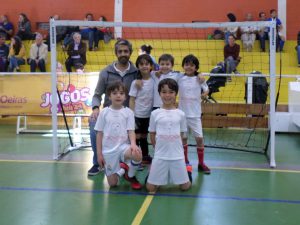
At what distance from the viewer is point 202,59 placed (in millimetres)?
13484

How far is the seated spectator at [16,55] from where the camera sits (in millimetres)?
12930

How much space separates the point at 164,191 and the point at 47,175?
1643 mm

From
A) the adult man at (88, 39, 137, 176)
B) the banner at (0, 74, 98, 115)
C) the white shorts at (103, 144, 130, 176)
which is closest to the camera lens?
the white shorts at (103, 144, 130, 176)

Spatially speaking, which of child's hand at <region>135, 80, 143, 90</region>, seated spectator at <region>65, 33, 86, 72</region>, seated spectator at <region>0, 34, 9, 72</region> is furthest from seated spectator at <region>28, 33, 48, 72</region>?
child's hand at <region>135, 80, 143, 90</region>

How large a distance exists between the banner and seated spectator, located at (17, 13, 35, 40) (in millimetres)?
6851

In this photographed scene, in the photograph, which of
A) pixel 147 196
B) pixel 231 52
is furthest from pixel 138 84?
pixel 231 52

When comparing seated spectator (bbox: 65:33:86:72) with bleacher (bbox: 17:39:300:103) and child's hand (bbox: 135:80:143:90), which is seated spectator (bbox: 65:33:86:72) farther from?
child's hand (bbox: 135:80:143:90)

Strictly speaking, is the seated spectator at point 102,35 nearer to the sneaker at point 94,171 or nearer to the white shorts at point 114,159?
the sneaker at point 94,171

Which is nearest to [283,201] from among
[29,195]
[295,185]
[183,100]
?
[295,185]

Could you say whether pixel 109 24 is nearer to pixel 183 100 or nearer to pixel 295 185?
pixel 183 100

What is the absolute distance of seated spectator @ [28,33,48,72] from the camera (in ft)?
42.2

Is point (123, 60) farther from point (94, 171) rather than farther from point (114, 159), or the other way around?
point (94, 171)

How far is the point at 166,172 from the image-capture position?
4449 millimetres

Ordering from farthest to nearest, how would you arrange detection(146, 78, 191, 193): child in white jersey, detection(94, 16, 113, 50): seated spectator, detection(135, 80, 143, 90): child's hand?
1. detection(94, 16, 113, 50): seated spectator
2. detection(135, 80, 143, 90): child's hand
3. detection(146, 78, 191, 193): child in white jersey
